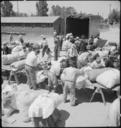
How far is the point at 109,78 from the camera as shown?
5664 millimetres

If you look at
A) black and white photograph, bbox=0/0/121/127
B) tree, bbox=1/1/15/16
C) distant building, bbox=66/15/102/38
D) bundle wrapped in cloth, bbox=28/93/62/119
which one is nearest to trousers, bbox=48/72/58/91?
black and white photograph, bbox=0/0/121/127

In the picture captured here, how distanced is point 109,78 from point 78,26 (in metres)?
13.3

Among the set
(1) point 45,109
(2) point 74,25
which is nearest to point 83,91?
(1) point 45,109

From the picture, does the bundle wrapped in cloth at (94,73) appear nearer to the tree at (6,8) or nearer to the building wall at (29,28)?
the building wall at (29,28)

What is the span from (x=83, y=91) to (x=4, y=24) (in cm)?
1976

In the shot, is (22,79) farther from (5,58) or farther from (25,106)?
(25,106)

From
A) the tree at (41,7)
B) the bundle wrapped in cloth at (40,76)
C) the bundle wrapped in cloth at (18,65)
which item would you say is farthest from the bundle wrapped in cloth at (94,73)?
the tree at (41,7)

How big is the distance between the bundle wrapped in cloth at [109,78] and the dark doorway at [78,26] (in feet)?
40.8

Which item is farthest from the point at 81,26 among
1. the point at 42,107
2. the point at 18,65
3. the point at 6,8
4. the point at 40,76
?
the point at 6,8

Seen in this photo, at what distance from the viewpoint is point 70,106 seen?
607 centimetres

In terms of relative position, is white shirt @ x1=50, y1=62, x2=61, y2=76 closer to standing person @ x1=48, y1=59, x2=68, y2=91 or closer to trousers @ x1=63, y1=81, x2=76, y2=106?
standing person @ x1=48, y1=59, x2=68, y2=91

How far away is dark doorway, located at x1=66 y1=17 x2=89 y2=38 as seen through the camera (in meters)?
18.1

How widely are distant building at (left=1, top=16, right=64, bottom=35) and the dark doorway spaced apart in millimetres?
4768

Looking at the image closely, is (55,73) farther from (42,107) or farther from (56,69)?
(42,107)
